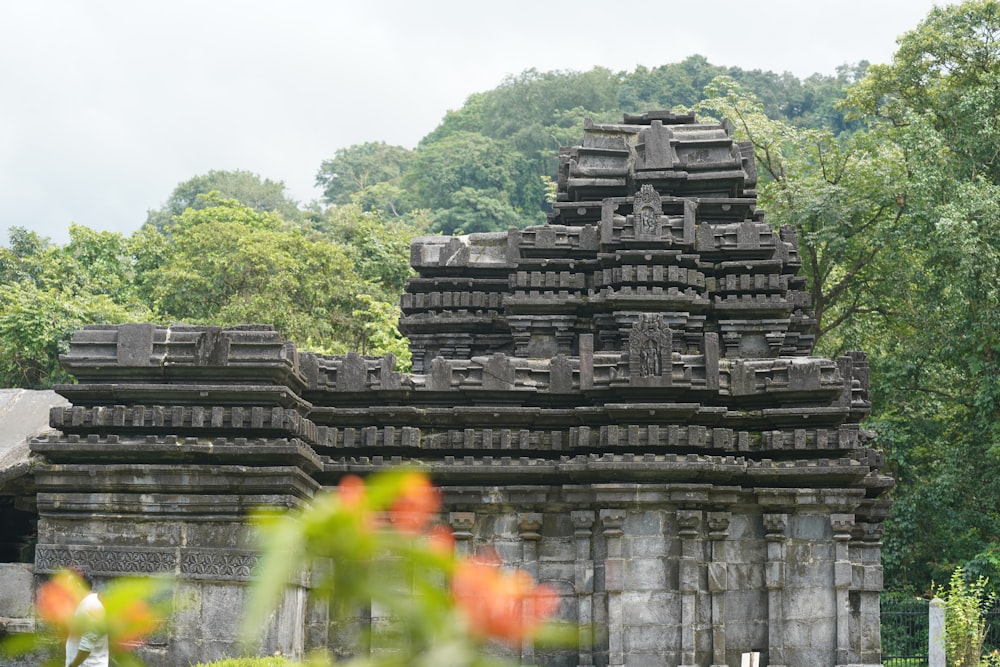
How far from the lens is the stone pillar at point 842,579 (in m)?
12.9

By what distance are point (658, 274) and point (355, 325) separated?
20.1m

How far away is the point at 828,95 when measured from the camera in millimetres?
76375

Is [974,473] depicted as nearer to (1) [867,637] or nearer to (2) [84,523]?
(1) [867,637]

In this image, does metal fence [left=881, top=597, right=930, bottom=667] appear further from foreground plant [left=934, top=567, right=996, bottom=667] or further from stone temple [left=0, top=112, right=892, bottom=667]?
stone temple [left=0, top=112, right=892, bottom=667]

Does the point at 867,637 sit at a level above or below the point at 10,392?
below

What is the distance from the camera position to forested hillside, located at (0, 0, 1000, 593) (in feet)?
82.2

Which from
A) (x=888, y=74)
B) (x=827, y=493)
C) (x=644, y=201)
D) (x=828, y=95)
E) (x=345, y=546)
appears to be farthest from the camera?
(x=828, y=95)

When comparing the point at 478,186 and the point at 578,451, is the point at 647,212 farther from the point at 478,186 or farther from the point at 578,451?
the point at 478,186

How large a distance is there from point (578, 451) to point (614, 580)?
1.42 metres

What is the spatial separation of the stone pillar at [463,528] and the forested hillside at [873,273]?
11037 millimetres

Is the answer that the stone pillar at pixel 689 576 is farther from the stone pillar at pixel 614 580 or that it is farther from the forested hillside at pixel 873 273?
the forested hillside at pixel 873 273

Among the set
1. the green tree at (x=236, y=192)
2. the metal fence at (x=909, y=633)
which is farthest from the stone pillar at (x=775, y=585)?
the green tree at (x=236, y=192)

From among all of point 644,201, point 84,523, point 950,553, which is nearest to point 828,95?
point 950,553

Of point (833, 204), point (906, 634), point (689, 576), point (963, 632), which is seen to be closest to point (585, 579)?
point (689, 576)
